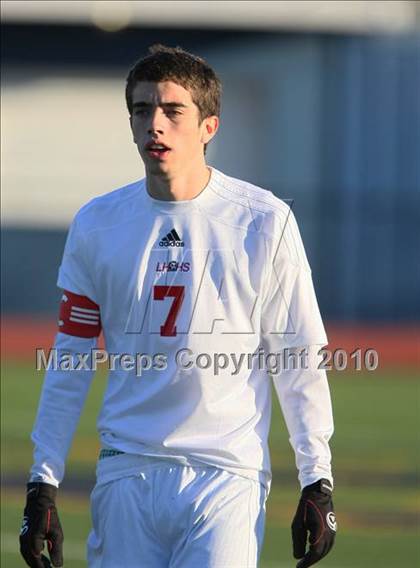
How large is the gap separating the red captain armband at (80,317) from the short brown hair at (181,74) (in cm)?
59

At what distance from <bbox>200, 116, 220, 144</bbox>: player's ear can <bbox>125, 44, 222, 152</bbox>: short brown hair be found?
16 mm

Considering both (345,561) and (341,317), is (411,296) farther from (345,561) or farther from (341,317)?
(345,561)

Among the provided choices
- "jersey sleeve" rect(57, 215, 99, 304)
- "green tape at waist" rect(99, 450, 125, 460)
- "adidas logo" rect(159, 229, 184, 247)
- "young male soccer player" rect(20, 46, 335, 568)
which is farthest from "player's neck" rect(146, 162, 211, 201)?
"green tape at waist" rect(99, 450, 125, 460)

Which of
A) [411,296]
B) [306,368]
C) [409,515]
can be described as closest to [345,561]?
[409,515]

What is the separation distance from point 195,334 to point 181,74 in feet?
2.49

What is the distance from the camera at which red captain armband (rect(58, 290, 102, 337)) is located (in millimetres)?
4754

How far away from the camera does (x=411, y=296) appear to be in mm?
29156

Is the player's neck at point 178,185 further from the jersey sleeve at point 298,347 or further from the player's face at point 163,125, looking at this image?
the jersey sleeve at point 298,347

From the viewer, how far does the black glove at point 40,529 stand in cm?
461

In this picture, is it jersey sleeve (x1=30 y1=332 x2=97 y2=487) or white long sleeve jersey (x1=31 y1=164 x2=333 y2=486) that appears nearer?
white long sleeve jersey (x1=31 y1=164 x2=333 y2=486)

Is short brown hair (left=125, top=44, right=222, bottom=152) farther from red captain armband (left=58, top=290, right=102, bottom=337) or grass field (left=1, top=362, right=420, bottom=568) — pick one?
grass field (left=1, top=362, right=420, bottom=568)

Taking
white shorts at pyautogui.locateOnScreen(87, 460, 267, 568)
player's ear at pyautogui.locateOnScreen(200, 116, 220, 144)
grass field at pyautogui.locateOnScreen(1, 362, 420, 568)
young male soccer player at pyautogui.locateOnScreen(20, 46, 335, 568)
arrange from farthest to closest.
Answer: grass field at pyautogui.locateOnScreen(1, 362, 420, 568) < player's ear at pyautogui.locateOnScreen(200, 116, 220, 144) < young male soccer player at pyautogui.locateOnScreen(20, 46, 335, 568) < white shorts at pyautogui.locateOnScreen(87, 460, 267, 568)

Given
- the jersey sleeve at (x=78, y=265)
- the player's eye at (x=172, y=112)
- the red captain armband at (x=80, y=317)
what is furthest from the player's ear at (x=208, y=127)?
the red captain armband at (x=80, y=317)

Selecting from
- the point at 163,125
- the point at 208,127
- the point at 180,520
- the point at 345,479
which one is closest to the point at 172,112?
the point at 163,125
